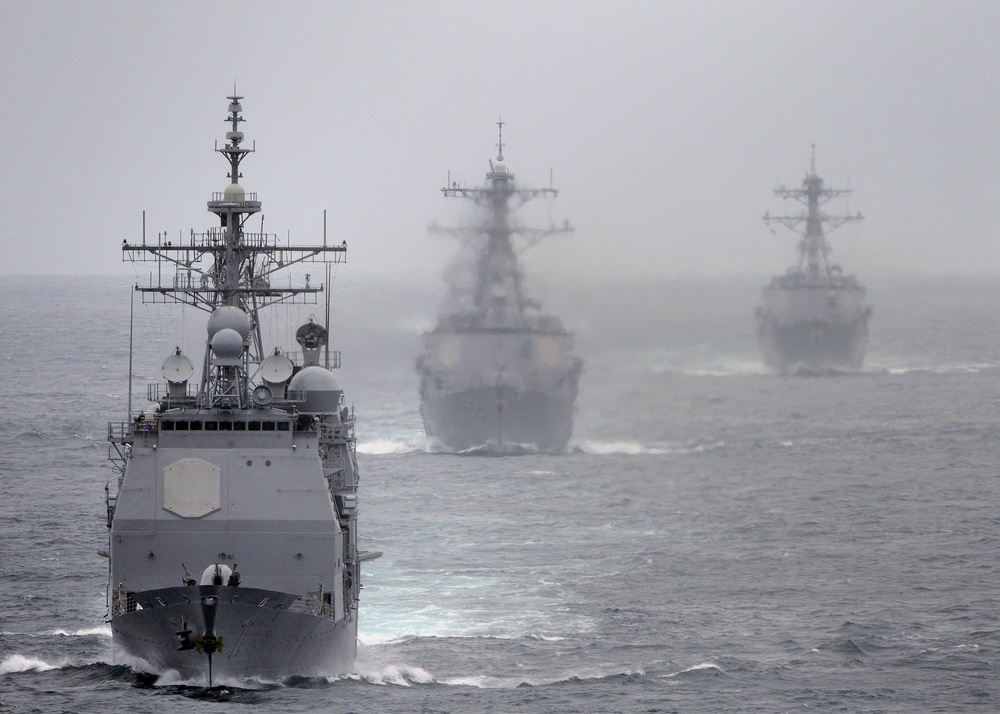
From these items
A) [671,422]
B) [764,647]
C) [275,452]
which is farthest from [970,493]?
[275,452]

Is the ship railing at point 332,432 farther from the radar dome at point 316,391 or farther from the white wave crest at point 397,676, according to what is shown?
the white wave crest at point 397,676

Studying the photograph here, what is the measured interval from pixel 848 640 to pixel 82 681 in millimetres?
16531

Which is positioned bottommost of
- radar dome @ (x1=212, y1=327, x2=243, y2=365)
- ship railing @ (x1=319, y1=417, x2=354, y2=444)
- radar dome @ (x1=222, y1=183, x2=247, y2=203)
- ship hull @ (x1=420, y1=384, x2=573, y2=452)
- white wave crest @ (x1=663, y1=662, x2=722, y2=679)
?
white wave crest @ (x1=663, y1=662, x2=722, y2=679)

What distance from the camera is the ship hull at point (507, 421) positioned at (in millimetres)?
70812

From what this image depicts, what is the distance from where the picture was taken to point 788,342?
10062cm

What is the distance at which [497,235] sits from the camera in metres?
Result: 73.1

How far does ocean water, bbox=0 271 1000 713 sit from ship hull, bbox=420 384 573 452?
Answer: 170cm

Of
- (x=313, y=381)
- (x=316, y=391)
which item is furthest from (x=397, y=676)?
(x=313, y=381)

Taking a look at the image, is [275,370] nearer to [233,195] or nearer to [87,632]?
[233,195]

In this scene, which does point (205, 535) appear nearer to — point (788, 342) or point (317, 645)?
point (317, 645)

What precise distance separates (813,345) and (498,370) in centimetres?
3654

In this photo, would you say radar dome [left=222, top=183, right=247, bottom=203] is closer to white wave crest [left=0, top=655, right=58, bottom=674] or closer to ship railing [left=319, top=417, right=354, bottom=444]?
ship railing [left=319, top=417, right=354, bottom=444]

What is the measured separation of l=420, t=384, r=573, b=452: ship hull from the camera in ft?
232

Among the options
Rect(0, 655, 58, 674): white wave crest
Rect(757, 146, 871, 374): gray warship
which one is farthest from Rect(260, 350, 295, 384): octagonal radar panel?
Rect(757, 146, 871, 374): gray warship
